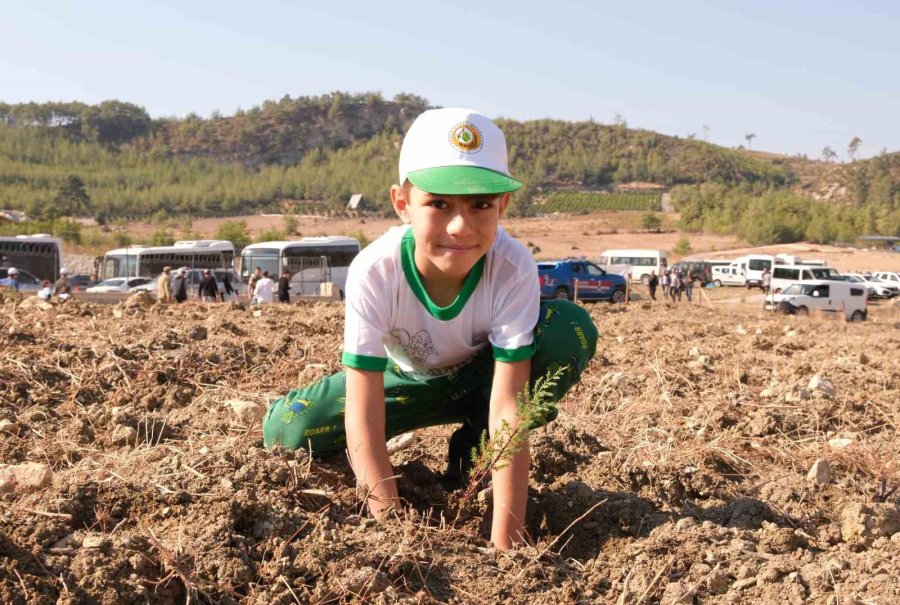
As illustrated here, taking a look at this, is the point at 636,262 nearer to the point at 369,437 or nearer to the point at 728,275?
the point at 728,275

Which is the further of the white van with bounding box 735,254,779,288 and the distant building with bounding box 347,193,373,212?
the distant building with bounding box 347,193,373,212

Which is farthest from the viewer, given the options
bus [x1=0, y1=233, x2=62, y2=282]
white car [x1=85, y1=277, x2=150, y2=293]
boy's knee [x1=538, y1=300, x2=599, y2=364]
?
bus [x1=0, y1=233, x2=62, y2=282]

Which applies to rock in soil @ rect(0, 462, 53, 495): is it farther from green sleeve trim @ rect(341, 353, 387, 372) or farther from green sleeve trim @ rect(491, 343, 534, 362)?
green sleeve trim @ rect(491, 343, 534, 362)

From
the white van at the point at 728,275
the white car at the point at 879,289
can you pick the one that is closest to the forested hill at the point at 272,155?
the white van at the point at 728,275

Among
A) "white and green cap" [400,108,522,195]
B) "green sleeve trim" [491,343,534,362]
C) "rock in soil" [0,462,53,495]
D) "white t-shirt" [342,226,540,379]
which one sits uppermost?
"white and green cap" [400,108,522,195]

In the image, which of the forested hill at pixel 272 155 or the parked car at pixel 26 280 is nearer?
the parked car at pixel 26 280

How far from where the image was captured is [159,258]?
27.2m

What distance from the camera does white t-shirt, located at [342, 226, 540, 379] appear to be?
234 cm

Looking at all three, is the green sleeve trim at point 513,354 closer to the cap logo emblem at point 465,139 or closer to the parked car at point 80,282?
the cap logo emblem at point 465,139

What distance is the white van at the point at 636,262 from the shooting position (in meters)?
41.2

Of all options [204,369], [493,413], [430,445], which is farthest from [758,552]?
[204,369]

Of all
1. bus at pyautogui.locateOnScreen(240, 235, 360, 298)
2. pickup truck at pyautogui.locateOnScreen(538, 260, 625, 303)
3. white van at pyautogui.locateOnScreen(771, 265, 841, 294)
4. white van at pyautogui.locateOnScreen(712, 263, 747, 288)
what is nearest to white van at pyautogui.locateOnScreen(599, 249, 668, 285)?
white van at pyautogui.locateOnScreen(712, 263, 747, 288)

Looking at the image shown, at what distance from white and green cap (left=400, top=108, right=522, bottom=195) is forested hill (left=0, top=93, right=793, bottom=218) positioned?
83.2 m

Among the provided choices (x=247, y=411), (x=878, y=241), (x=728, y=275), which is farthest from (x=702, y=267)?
(x=247, y=411)
